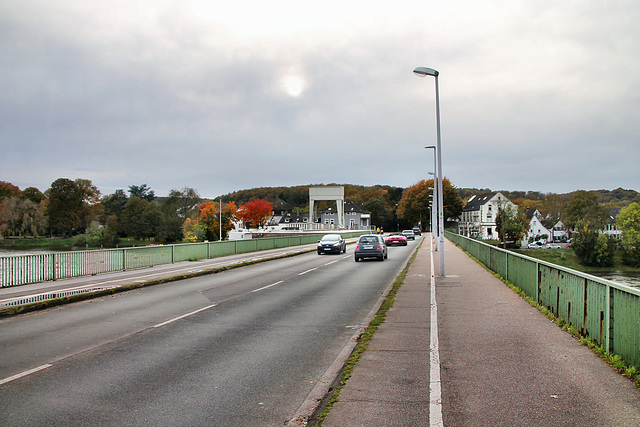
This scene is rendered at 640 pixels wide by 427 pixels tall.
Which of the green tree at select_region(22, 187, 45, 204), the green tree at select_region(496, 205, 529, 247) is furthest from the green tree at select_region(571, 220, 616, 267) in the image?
the green tree at select_region(22, 187, 45, 204)

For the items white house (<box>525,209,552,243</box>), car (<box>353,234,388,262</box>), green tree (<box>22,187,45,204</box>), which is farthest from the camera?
white house (<box>525,209,552,243</box>)

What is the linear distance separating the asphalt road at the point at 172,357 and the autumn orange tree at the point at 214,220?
269 feet

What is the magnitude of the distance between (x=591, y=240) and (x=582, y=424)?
249 feet

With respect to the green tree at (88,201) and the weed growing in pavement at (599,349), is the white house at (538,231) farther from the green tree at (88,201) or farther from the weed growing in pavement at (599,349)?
the weed growing in pavement at (599,349)

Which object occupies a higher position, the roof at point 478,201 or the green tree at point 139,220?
the roof at point 478,201

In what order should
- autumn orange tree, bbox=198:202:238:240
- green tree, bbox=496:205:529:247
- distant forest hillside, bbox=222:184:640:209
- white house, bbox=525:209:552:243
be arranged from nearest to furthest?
green tree, bbox=496:205:529:247 < autumn orange tree, bbox=198:202:238:240 < white house, bbox=525:209:552:243 < distant forest hillside, bbox=222:184:640:209

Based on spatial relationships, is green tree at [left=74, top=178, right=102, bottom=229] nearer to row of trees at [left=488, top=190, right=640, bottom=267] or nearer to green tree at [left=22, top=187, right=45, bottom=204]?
green tree at [left=22, top=187, right=45, bottom=204]

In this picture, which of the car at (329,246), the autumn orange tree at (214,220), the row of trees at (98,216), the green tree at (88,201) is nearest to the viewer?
the car at (329,246)

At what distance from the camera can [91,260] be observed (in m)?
21.2

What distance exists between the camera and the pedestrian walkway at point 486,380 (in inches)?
181

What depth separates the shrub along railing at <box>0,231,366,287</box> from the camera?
56.9 ft

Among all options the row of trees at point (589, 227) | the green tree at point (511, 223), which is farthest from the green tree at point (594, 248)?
the green tree at point (511, 223)

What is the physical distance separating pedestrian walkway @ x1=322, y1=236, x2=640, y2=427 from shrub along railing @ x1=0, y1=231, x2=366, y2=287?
49.3 ft

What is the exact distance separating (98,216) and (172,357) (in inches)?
4787
